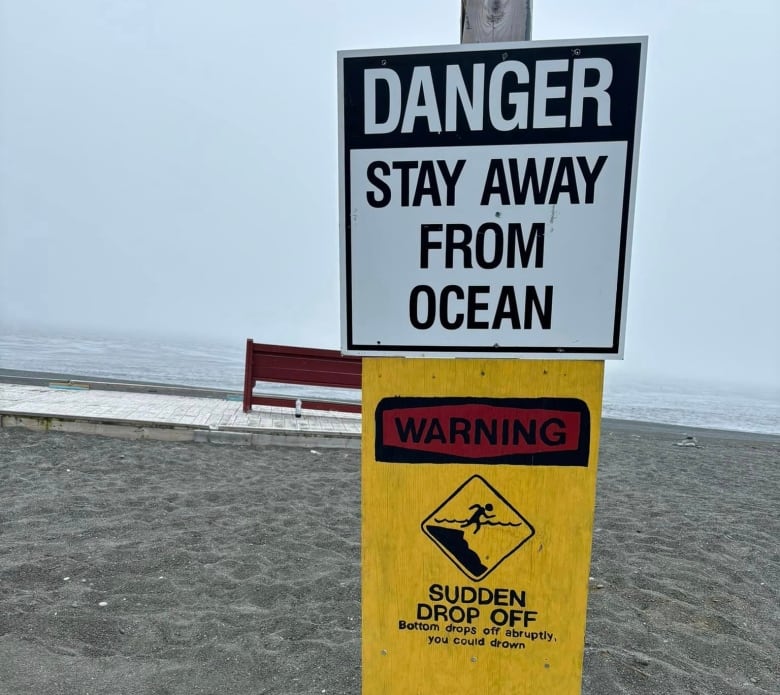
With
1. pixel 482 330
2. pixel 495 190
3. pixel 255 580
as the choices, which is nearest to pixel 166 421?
pixel 255 580

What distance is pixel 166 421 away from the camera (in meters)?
8.16

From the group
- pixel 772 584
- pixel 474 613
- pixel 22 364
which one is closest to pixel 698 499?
pixel 772 584

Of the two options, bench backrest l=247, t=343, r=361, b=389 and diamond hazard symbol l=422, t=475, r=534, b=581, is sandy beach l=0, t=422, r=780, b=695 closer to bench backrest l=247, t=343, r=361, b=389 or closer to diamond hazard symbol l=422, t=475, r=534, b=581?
diamond hazard symbol l=422, t=475, r=534, b=581

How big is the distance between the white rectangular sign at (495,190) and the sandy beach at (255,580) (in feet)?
7.80

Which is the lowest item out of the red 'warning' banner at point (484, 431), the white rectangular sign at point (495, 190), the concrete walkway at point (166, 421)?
the concrete walkway at point (166, 421)

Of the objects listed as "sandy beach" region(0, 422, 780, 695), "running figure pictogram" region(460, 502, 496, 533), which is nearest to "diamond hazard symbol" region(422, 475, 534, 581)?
"running figure pictogram" region(460, 502, 496, 533)

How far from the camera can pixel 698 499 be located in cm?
668

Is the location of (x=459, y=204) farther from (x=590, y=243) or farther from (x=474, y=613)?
(x=474, y=613)

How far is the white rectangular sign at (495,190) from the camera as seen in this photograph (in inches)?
55.9

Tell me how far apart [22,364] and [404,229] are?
25101 millimetres

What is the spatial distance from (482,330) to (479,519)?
579mm

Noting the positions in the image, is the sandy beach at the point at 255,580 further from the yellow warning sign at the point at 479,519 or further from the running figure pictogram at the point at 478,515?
the running figure pictogram at the point at 478,515

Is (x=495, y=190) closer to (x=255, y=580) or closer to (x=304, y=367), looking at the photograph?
(x=255, y=580)

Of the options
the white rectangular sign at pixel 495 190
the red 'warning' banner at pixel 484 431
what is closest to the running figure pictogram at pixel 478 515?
the red 'warning' banner at pixel 484 431
